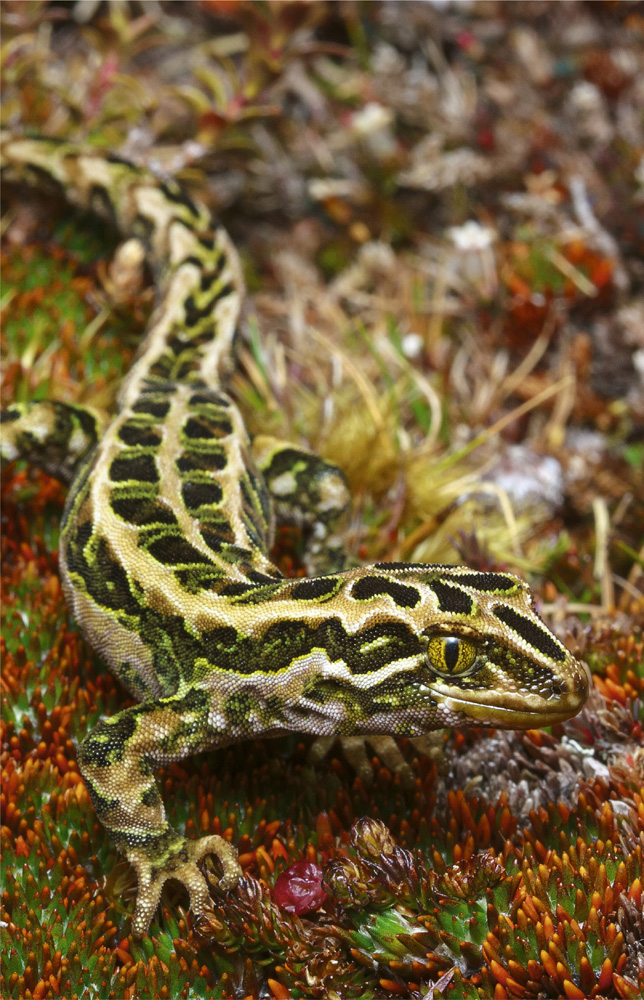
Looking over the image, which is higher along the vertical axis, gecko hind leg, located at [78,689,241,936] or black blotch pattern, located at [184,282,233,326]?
black blotch pattern, located at [184,282,233,326]

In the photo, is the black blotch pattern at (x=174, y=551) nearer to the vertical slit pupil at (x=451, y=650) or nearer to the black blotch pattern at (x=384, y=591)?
the black blotch pattern at (x=384, y=591)

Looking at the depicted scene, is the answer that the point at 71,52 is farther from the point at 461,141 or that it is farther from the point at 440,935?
the point at 440,935

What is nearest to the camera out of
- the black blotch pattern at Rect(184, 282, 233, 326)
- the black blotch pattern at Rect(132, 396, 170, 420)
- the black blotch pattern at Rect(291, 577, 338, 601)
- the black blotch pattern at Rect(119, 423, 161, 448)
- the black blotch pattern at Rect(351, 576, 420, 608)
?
the black blotch pattern at Rect(351, 576, 420, 608)

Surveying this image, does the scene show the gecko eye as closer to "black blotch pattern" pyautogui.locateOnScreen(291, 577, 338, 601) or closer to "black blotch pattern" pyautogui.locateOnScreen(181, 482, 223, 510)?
"black blotch pattern" pyautogui.locateOnScreen(291, 577, 338, 601)

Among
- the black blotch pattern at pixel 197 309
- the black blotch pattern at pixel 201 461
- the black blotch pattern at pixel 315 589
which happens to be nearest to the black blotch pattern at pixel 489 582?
the black blotch pattern at pixel 315 589

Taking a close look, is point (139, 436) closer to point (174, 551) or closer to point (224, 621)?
point (174, 551)

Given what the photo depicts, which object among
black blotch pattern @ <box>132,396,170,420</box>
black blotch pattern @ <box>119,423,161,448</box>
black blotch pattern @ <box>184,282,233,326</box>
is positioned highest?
black blotch pattern @ <box>119,423,161,448</box>

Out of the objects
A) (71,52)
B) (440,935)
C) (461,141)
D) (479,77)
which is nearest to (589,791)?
(440,935)

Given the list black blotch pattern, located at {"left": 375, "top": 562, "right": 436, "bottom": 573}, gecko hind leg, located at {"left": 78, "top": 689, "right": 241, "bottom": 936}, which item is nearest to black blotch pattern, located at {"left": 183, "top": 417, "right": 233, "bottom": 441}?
black blotch pattern, located at {"left": 375, "top": 562, "right": 436, "bottom": 573}

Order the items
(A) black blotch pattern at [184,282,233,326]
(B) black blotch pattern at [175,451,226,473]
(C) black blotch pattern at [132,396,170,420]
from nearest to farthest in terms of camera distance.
A: 1. (B) black blotch pattern at [175,451,226,473]
2. (C) black blotch pattern at [132,396,170,420]
3. (A) black blotch pattern at [184,282,233,326]
